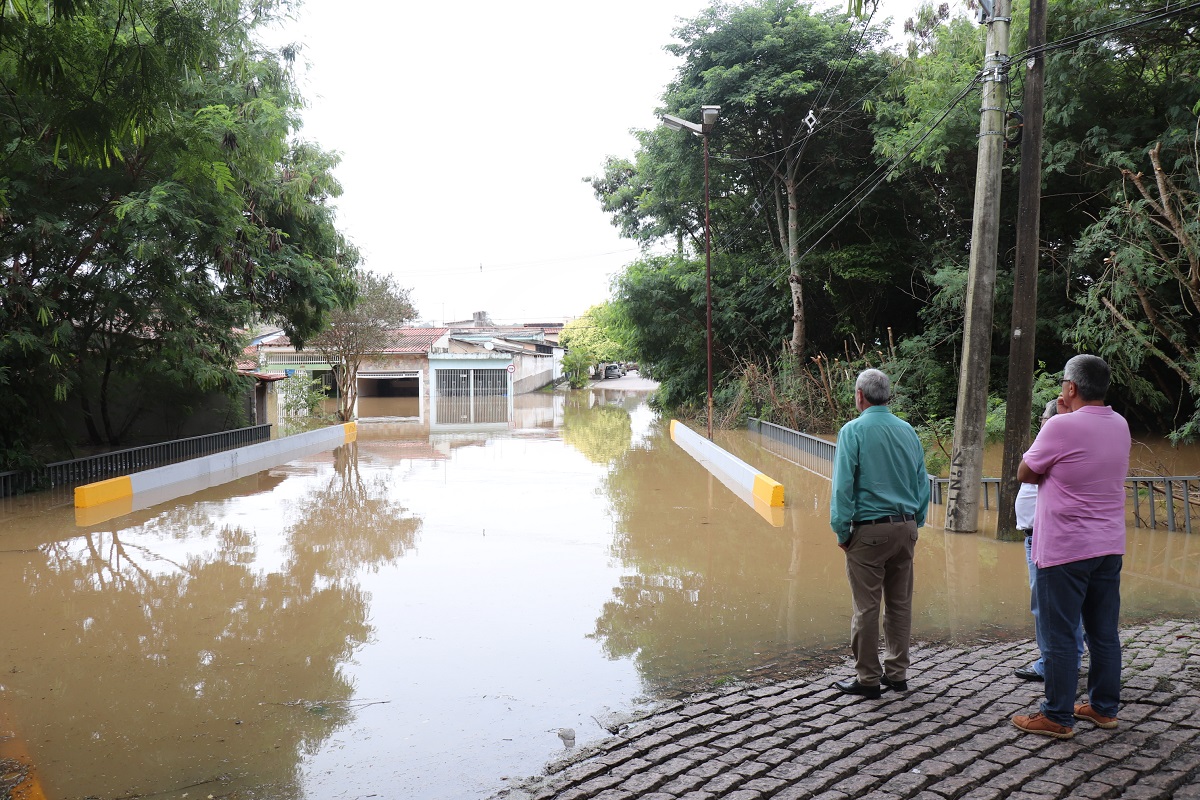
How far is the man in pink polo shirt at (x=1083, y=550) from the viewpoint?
3.94 metres

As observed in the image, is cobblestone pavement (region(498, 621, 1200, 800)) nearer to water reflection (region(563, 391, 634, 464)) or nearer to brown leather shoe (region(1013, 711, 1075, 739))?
brown leather shoe (region(1013, 711, 1075, 739))

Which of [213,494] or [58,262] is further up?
[58,262]

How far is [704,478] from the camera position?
16.5m

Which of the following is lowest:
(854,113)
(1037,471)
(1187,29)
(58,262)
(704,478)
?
(704,478)

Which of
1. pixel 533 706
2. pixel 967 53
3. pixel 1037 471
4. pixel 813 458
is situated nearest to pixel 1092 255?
pixel 967 53

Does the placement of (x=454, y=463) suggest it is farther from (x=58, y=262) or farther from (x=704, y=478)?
(x=58, y=262)

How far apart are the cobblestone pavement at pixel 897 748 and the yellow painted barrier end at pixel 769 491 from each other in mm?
7903

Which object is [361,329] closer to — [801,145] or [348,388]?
[348,388]

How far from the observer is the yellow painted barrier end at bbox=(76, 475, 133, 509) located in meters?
12.6

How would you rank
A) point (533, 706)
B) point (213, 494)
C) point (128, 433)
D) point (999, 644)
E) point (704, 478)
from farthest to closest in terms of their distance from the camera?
point (128, 433), point (704, 478), point (213, 494), point (999, 644), point (533, 706)

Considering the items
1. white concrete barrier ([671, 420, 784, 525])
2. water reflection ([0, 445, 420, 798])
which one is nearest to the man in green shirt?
water reflection ([0, 445, 420, 798])

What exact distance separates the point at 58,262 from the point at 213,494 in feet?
15.1

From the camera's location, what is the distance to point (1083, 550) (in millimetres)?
3945

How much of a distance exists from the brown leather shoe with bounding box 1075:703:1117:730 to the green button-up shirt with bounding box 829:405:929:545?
1.17 meters
